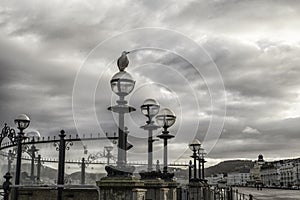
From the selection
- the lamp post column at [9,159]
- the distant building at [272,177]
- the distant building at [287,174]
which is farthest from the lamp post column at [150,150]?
the distant building at [272,177]

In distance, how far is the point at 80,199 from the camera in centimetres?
1268

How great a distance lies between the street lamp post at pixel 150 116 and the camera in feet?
39.6

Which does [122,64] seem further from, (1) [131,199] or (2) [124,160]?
(1) [131,199]

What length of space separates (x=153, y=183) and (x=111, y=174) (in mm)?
3764

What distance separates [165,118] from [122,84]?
15.0ft

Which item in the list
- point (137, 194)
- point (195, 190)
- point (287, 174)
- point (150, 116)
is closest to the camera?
point (137, 194)

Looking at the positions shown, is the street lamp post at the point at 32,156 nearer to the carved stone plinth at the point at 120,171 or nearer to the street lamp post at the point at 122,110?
the street lamp post at the point at 122,110

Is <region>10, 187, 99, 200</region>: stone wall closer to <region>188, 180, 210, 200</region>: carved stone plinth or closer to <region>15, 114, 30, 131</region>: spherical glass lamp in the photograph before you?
<region>15, 114, 30, 131</region>: spherical glass lamp

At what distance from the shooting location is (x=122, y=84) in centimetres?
859

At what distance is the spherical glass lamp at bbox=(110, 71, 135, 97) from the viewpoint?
8.60 metres

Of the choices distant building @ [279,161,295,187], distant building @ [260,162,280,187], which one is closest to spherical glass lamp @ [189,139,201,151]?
distant building @ [279,161,295,187]

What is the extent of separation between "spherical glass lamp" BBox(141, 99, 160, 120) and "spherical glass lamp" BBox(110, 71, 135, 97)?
11.0 ft

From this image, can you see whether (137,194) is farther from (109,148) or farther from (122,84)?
(109,148)

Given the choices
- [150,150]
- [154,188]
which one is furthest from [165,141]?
[154,188]
